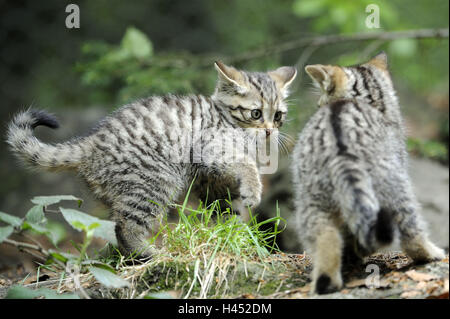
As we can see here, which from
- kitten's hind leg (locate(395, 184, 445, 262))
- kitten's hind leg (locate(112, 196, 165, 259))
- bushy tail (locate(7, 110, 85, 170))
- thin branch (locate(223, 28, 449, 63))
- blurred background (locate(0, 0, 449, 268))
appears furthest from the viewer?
thin branch (locate(223, 28, 449, 63))

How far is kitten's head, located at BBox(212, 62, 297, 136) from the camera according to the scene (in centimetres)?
531

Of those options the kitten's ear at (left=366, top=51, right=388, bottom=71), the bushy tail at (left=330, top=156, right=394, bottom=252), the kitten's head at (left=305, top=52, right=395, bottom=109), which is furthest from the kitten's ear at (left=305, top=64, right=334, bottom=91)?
the bushy tail at (left=330, top=156, right=394, bottom=252)

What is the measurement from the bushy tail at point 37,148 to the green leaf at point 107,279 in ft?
5.00

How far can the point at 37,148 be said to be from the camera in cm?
475

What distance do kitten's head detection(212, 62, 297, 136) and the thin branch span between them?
2400 mm

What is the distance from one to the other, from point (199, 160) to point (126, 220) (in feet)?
2.89

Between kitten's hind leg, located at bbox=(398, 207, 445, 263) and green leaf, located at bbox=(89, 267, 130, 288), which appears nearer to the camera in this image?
green leaf, located at bbox=(89, 267, 130, 288)

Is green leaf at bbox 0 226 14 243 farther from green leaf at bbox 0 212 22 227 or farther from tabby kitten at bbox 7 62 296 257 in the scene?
tabby kitten at bbox 7 62 296 257

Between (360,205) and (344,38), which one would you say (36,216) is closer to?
(360,205)

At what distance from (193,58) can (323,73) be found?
3.92 m

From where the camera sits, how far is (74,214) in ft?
11.8

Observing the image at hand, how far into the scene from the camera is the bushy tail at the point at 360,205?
3.34 meters
